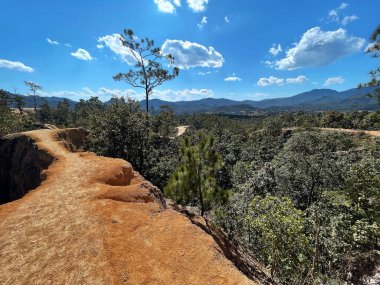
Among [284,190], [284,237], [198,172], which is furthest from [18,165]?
[284,237]

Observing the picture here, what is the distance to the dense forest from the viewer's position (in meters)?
12.9

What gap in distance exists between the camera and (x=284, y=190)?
89.6 feet

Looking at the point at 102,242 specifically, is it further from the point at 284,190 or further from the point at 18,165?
the point at 18,165

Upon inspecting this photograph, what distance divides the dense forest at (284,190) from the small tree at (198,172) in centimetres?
5

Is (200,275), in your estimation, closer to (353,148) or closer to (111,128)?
(111,128)

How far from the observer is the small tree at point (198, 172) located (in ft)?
46.3

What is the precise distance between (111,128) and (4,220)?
15352 mm

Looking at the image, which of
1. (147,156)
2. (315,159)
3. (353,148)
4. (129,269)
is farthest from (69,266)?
(353,148)

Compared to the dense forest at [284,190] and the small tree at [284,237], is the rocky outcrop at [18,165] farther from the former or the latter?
the small tree at [284,237]

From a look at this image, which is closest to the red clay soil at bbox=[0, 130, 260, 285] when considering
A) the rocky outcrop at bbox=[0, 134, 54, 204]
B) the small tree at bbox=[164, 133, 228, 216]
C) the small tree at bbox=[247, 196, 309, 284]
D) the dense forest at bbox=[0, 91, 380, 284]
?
the small tree at bbox=[164, 133, 228, 216]

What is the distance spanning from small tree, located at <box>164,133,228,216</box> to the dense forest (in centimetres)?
5

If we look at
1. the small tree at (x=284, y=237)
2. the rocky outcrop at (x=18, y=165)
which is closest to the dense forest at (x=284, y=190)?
the small tree at (x=284, y=237)

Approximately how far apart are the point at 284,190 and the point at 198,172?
632 inches

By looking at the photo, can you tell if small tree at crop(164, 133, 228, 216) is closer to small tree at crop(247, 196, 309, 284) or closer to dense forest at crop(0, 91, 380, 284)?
dense forest at crop(0, 91, 380, 284)
